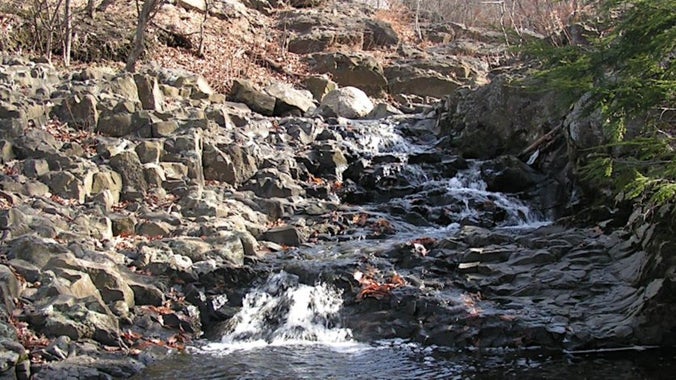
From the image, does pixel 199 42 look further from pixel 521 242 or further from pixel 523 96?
pixel 521 242

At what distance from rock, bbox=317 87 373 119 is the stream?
6.42 metres

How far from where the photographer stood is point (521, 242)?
30.3 feet

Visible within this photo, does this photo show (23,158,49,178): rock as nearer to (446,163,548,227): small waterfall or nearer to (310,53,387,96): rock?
(446,163,548,227): small waterfall

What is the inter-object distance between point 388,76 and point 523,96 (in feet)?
22.1

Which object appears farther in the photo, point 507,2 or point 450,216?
point 507,2

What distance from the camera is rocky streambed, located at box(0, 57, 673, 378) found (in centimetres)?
707

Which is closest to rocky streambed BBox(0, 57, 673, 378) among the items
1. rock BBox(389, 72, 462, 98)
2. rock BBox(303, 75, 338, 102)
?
rock BBox(303, 75, 338, 102)

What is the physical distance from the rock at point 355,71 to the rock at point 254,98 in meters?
4.51

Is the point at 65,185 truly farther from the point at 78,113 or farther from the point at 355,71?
the point at 355,71

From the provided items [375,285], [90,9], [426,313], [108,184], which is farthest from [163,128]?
[90,9]

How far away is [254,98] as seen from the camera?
15.9m

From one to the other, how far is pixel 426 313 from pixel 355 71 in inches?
525

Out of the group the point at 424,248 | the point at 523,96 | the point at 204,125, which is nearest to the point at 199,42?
the point at 204,125

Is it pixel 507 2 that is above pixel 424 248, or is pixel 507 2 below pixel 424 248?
above
